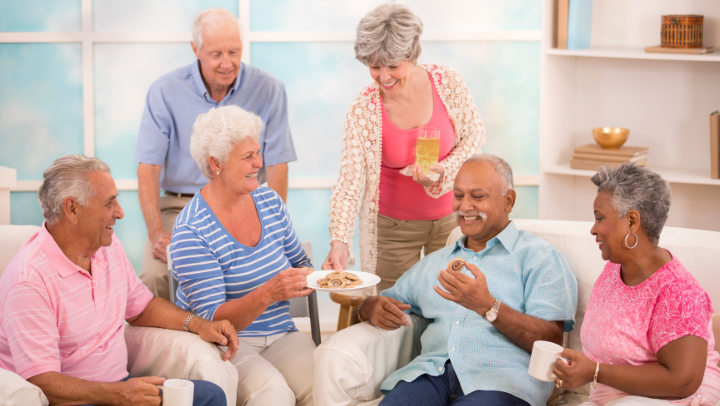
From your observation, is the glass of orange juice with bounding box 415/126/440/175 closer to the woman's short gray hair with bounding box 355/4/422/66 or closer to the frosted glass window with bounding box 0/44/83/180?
the woman's short gray hair with bounding box 355/4/422/66

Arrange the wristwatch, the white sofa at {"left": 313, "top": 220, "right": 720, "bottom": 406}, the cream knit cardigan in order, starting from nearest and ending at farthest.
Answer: the wristwatch → the white sofa at {"left": 313, "top": 220, "right": 720, "bottom": 406} → the cream knit cardigan

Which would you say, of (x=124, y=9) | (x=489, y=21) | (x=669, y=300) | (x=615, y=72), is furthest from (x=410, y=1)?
(x=669, y=300)

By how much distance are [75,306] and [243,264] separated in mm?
585

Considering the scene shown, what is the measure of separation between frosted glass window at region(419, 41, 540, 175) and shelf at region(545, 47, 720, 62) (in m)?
0.45

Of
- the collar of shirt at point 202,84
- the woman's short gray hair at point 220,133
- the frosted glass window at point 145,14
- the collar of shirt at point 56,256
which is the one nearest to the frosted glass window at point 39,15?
the frosted glass window at point 145,14

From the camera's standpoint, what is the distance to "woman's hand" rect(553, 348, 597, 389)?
5.68ft

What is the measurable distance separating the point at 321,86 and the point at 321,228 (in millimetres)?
840

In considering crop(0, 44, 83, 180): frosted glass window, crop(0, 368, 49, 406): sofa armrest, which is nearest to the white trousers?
crop(0, 368, 49, 406): sofa armrest

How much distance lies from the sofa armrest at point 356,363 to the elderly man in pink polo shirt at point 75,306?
11.6 inches

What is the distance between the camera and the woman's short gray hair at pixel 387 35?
2525mm

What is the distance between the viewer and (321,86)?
393cm

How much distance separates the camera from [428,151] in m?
2.63

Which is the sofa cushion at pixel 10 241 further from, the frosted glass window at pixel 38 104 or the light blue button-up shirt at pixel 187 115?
the frosted glass window at pixel 38 104

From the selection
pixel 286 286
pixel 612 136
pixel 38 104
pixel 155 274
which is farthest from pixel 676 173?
pixel 38 104
